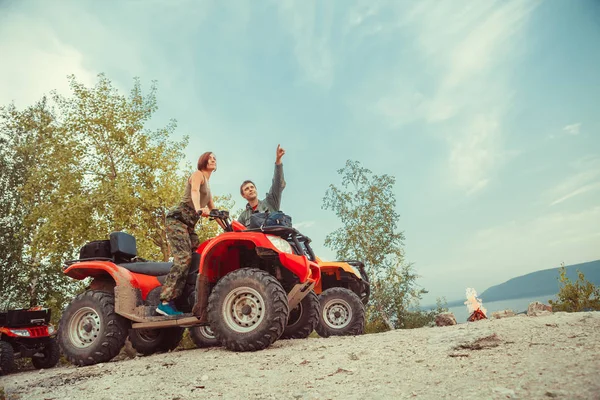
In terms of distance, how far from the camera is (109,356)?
5.86m

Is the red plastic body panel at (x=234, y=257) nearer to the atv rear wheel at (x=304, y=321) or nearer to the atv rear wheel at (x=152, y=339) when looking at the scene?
the atv rear wheel at (x=304, y=321)

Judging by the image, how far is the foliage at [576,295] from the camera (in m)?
10.2

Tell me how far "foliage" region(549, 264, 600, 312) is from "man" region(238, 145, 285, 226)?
784 centimetres

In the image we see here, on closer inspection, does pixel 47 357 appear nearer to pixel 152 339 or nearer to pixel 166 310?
pixel 152 339

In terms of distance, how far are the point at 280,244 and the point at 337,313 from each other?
3.19 meters

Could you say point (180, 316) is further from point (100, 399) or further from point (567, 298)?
point (567, 298)

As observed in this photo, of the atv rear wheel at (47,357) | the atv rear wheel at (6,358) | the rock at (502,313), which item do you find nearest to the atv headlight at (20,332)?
the atv rear wheel at (47,357)

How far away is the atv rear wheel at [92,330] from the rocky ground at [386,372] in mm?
805

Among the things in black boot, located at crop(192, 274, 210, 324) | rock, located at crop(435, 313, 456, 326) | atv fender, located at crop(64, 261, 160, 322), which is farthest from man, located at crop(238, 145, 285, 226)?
rock, located at crop(435, 313, 456, 326)

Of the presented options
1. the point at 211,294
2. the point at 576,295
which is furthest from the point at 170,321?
the point at 576,295

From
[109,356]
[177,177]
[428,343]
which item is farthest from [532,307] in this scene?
[177,177]

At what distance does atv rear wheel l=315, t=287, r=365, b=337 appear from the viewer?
300 inches

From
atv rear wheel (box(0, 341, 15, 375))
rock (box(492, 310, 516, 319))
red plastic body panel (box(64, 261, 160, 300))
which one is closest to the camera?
red plastic body panel (box(64, 261, 160, 300))

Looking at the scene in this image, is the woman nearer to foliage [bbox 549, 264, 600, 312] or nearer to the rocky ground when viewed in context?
the rocky ground
